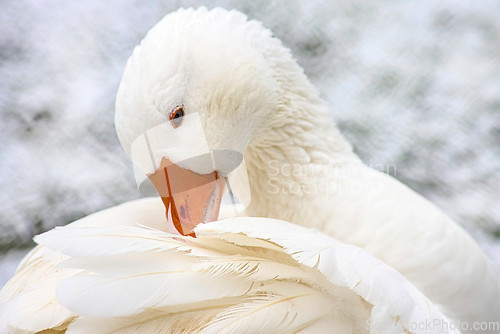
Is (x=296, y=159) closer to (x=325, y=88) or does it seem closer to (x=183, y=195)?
(x=183, y=195)

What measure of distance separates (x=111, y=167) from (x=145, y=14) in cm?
43

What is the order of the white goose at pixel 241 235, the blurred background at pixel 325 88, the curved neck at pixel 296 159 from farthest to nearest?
1. the blurred background at pixel 325 88
2. the curved neck at pixel 296 159
3. the white goose at pixel 241 235

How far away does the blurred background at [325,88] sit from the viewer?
133 cm

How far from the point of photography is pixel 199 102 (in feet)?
2.28

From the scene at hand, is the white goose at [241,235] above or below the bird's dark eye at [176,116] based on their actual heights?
below

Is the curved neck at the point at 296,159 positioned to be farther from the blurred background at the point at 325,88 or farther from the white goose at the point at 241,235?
the blurred background at the point at 325,88

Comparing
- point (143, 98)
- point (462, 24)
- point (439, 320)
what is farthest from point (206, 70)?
point (462, 24)

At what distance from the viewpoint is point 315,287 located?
50cm

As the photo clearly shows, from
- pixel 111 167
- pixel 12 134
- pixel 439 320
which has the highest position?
pixel 12 134

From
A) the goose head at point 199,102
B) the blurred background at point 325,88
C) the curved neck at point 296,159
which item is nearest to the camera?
the goose head at point 199,102

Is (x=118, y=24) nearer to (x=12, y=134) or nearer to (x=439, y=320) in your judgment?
(x=12, y=134)

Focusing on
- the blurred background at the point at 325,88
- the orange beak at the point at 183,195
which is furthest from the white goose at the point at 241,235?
the blurred background at the point at 325,88

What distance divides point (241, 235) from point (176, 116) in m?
0.23

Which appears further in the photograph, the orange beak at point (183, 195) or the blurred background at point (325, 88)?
the blurred background at point (325, 88)
